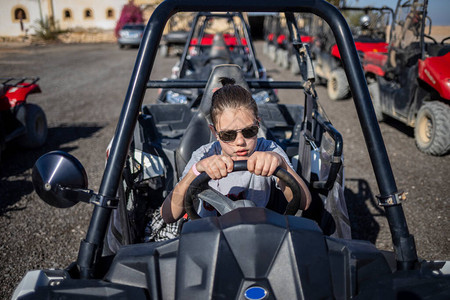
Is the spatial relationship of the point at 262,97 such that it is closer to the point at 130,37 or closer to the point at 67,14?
the point at 130,37

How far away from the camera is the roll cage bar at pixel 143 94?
4.13 ft

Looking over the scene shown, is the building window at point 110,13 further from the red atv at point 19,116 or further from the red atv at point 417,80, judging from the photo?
the red atv at point 417,80

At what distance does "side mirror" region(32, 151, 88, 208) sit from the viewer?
3.91 ft

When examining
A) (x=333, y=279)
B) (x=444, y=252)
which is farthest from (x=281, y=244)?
(x=444, y=252)

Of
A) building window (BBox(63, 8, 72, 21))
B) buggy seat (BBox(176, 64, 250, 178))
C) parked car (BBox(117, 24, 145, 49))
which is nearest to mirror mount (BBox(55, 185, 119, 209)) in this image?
buggy seat (BBox(176, 64, 250, 178))

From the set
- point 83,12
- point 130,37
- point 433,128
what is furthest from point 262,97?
point 83,12

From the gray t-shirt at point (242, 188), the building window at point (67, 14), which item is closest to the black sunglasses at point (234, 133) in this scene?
the gray t-shirt at point (242, 188)

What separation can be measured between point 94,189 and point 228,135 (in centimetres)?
296

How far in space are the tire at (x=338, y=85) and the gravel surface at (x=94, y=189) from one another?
0.18 m

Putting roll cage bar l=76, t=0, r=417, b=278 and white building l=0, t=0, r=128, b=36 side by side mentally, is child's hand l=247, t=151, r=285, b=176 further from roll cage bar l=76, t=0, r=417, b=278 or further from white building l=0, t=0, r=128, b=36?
white building l=0, t=0, r=128, b=36

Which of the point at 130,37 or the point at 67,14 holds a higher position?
the point at 67,14

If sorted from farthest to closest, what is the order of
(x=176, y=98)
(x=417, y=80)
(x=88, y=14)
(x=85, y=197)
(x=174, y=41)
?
(x=88, y=14), (x=174, y=41), (x=176, y=98), (x=417, y=80), (x=85, y=197)

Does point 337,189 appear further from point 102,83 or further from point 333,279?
point 102,83

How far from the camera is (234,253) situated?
44.7 inches
